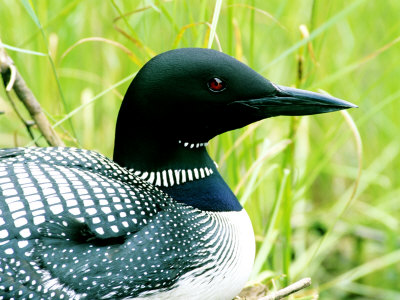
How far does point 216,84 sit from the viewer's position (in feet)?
6.31

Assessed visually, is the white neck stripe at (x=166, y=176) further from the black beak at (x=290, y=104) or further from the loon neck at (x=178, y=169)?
the black beak at (x=290, y=104)

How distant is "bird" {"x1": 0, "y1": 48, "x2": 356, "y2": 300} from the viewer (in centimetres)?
174

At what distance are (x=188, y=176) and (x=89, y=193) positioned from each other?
0.32m

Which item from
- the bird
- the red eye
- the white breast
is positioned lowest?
the white breast

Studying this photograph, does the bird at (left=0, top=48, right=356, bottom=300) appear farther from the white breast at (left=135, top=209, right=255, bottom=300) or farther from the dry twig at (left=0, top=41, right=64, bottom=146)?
the dry twig at (left=0, top=41, right=64, bottom=146)

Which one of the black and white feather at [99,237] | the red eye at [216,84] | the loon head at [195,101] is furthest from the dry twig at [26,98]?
the red eye at [216,84]

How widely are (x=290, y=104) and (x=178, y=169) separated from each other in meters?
0.35

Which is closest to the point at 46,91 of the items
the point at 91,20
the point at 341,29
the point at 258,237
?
the point at 91,20

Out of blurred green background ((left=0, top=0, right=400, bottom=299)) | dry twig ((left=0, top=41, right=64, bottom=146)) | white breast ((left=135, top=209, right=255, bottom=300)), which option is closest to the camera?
white breast ((left=135, top=209, right=255, bottom=300))

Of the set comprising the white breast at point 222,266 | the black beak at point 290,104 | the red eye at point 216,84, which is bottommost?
the white breast at point 222,266

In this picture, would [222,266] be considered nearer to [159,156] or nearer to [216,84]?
[159,156]

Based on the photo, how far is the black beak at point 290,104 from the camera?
1948 mm

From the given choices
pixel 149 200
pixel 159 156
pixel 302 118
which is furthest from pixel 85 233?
pixel 302 118

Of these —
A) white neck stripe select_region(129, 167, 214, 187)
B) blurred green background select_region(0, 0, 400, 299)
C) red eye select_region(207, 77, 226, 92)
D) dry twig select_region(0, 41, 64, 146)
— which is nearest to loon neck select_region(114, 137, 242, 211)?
white neck stripe select_region(129, 167, 214, 187)
